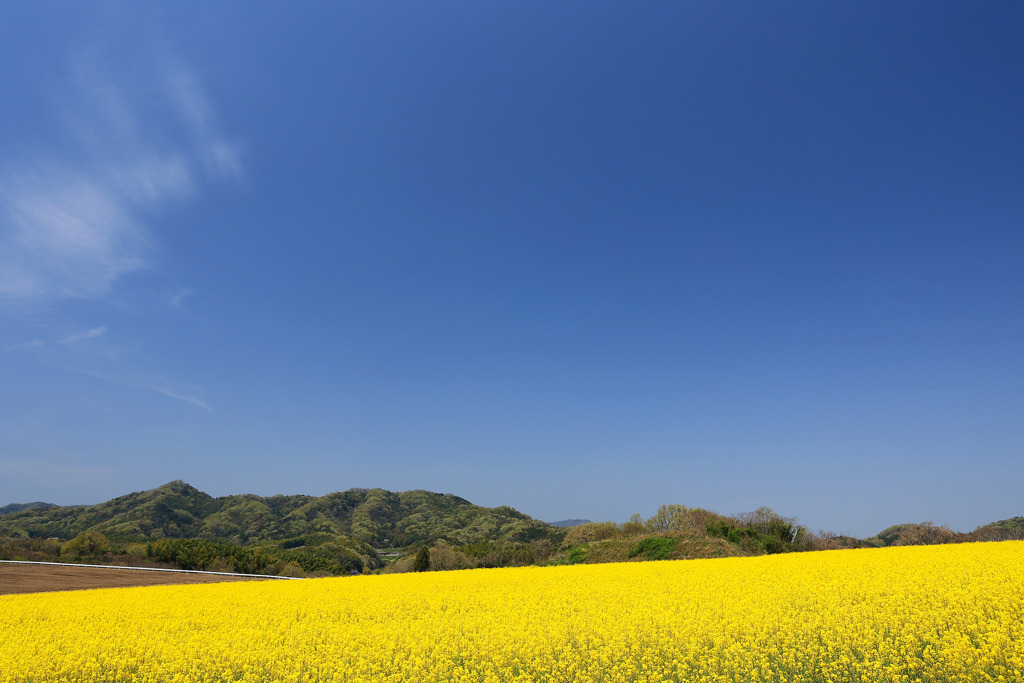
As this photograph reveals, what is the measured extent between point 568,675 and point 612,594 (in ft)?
18.4

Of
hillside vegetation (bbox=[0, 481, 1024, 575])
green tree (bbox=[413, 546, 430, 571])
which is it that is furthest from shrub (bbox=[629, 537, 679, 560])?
green tree (bbox=[413, 546, 430, 571])

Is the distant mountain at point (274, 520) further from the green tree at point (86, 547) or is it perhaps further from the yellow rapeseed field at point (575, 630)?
the yellow rapeseed field at point (575, 630)

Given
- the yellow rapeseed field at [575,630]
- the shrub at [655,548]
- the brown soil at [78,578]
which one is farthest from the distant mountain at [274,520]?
the yellow rapeseed field at [575,630]

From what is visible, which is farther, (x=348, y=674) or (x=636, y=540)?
(x=636, y=540)

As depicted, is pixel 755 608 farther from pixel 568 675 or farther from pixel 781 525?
pixel 781 525

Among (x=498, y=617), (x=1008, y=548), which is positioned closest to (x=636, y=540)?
(x=1008, y=548)

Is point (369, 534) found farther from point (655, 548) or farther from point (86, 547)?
point (655, 548)

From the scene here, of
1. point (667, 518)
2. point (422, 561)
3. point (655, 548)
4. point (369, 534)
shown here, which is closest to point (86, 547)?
point (422, 561)

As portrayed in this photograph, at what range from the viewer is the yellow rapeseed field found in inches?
350

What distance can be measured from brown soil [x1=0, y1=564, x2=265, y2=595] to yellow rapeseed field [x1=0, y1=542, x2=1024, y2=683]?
657 cm

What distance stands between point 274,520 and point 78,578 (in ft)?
266

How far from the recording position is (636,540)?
3584 cm

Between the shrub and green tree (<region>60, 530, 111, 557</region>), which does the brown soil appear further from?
the shrub

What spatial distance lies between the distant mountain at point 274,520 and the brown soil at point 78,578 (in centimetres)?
4563
